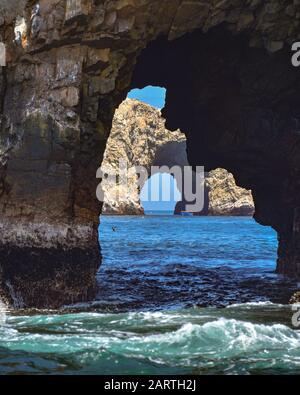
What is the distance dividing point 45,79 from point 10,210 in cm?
509

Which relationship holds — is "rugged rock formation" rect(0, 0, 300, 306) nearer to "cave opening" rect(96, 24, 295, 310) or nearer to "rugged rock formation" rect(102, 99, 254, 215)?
"cave opening" rect(96, 24, 295, 310)

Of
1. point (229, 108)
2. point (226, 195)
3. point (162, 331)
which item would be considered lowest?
point (162, 331)

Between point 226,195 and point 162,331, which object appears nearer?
point 162,331

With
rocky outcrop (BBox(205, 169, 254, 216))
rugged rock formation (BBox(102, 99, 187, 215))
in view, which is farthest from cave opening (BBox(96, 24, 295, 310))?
rocky outcrop (BBox(205, 169, 254, 216))

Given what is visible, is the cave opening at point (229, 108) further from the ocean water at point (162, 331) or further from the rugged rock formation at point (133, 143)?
the rugged rock formation at point (133, 143)

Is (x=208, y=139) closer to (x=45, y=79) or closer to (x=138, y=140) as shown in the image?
(x=45, y=79)

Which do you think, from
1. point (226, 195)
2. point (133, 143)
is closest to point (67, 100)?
point (133, 143)

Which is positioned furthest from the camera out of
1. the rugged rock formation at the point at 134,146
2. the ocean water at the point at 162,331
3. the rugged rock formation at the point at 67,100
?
the rugged rock formation at the point at 134,146

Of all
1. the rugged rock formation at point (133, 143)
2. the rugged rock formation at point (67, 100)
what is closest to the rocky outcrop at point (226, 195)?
the rugged rock formation at point (133, 143)

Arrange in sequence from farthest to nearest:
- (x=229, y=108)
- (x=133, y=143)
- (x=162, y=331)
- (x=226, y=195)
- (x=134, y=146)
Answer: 1. (x=226, y=195)
2. (x=133, y=143)
3. (x=134, y=146)
4. (x=229, y=108)
5. (x=162, y=331)

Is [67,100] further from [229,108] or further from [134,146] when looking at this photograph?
[134,146]

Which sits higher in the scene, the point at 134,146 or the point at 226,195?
the point at 134,146

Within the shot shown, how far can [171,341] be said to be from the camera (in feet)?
52.2
